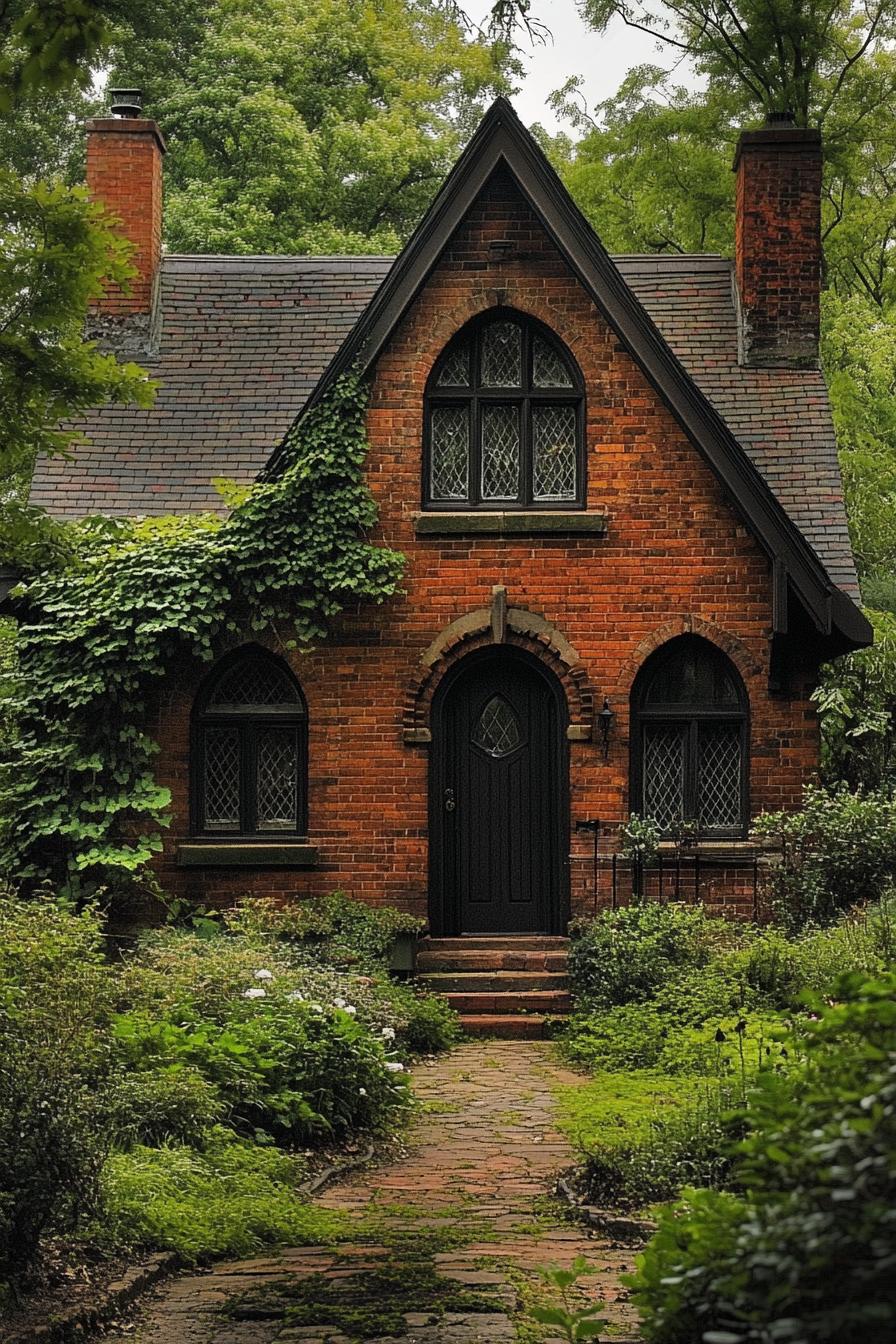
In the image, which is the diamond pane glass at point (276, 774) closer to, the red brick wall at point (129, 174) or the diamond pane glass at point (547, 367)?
the diamond pane glass at point (547, 367)

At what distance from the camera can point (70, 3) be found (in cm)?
470

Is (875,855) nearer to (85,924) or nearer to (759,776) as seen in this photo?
(759,776)

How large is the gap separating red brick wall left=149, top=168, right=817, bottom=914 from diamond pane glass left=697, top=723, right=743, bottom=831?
244 millimetres

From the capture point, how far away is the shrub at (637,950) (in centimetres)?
1259

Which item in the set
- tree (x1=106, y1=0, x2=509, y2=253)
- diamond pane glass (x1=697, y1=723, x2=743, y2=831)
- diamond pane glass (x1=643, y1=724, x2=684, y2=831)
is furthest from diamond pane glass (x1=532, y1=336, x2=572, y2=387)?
tree (x1=106, y1=0, x2=509, y2=253)

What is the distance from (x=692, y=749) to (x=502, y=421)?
3460 mm

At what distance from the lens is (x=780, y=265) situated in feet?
56.0

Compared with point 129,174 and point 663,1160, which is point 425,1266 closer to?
point 663,1160

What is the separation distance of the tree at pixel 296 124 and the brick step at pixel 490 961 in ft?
53.3

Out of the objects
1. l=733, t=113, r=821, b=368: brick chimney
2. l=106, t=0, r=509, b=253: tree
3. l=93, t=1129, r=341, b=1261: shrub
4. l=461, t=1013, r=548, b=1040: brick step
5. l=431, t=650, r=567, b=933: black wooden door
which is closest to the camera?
l=93, t=1129, r=341, b=1261: shrub

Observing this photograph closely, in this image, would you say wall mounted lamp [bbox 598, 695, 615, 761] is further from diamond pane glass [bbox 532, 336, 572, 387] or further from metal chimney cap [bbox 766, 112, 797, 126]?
metal chimney cap [bbox 766, 112, 797, 126]

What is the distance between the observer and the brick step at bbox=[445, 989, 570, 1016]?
13859mm

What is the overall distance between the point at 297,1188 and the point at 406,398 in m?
8.67

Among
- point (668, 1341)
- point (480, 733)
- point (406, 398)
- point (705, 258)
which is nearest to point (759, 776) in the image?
point (480, 733)
